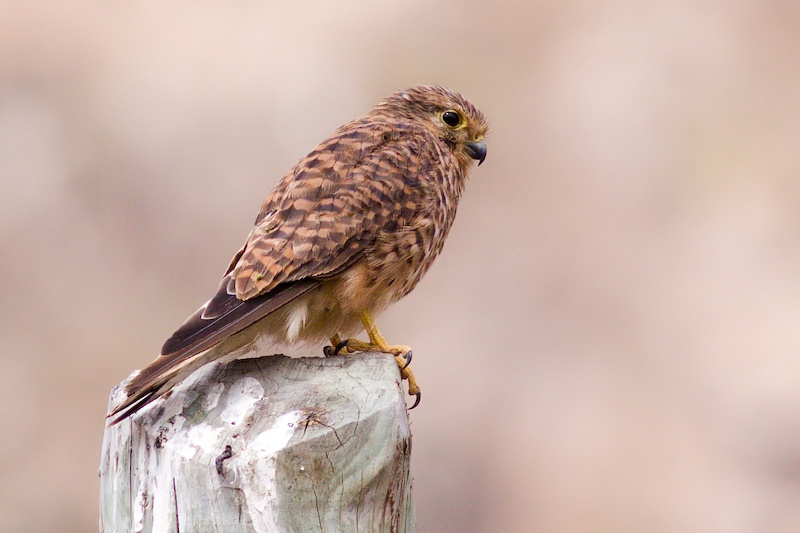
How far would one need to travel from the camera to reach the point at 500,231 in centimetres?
590

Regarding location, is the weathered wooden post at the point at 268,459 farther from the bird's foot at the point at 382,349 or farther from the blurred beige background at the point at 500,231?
the blurred beige background at the point at 500,231

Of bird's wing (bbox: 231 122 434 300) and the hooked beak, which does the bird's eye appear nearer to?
the hooked beak

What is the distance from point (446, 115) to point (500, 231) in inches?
114

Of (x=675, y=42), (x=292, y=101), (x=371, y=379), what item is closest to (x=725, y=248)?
(x=675, y=42)

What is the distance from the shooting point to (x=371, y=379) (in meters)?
1.84

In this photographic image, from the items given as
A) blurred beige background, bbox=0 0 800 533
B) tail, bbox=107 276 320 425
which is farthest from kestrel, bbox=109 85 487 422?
blurred beige background, bbox=0 0 800 533

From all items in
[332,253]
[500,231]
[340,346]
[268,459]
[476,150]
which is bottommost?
[500,231]

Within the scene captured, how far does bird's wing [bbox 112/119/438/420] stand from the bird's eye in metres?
0.37

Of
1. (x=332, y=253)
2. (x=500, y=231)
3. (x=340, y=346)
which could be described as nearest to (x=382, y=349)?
(x=340, y=346)

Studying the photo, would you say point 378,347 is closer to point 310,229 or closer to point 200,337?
point 310,229

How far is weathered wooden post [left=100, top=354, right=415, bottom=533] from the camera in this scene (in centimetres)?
162

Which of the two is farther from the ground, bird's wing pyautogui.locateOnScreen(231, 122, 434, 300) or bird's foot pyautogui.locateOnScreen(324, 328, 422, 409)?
bird's wing pyautogui.locateOnScreen(231, 122, 434, 300)

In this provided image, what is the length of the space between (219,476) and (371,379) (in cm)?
36

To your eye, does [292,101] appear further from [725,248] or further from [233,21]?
[725,248]
